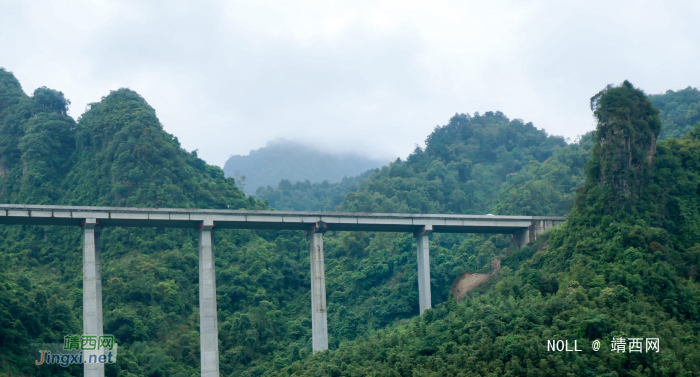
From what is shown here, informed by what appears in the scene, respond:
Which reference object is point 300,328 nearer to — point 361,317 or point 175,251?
point 361,317

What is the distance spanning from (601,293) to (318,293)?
16.2 meters

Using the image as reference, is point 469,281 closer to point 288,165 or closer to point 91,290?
point 91,290

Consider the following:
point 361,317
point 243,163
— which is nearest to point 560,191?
point 361,317

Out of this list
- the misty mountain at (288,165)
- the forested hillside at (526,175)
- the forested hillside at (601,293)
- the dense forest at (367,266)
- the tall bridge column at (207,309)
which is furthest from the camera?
the misty mountain at (288,165)

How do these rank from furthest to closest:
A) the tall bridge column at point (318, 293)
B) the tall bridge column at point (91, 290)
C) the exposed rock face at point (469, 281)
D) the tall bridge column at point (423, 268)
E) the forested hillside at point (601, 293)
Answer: the exposed rock face at point (469, 281) → the tall bridge column at point (423, 268) → the tall bridge column at point (318, 293) → the tall bridge column at point (91, 290) → the forested hillside at point (601, 293)

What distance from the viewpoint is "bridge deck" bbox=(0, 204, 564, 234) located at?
131 feet

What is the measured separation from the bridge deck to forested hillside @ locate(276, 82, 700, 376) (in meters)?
3.95

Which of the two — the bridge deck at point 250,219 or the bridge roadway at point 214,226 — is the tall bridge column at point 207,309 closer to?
the bridge roadway at point 214,226

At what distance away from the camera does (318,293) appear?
44625mm

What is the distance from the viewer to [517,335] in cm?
3309

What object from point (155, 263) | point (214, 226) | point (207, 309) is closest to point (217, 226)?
point (214, 226)

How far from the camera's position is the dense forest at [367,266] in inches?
1357

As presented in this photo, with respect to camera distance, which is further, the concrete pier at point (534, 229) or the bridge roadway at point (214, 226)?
the concrete pier at point (534, 229)

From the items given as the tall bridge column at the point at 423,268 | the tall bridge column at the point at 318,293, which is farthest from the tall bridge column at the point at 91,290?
the tall bridge column at the point at 423,268
